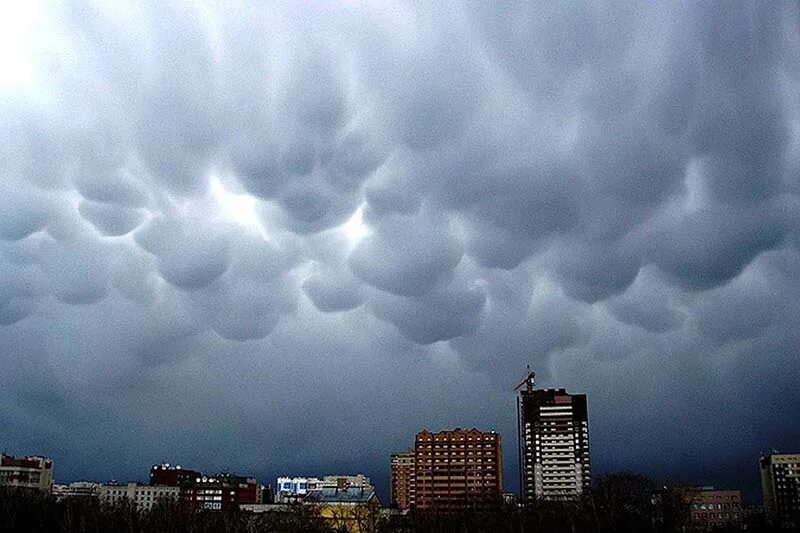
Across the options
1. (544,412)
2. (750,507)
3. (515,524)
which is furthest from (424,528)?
(750,507)

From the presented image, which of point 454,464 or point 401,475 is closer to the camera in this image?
point 454,464

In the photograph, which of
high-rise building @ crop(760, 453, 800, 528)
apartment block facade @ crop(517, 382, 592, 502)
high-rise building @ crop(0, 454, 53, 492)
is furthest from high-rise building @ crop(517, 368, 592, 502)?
high-rise building @ crop(0, 454, 53, 492)

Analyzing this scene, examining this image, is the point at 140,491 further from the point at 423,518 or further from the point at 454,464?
the point at 423,518

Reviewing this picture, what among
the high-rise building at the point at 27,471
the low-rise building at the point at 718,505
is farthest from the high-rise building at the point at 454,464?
the high-rise building at the point at 27,471

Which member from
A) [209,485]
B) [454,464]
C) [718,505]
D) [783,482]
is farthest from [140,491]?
[783,482]

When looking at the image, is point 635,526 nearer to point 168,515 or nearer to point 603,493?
point 603,493

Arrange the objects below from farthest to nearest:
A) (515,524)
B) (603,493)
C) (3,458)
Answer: (3,458) < (603,493) < (515,524)
